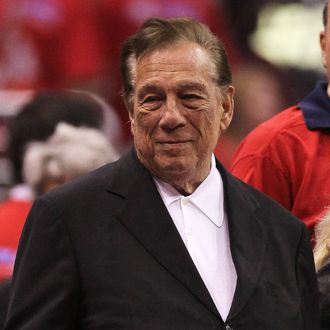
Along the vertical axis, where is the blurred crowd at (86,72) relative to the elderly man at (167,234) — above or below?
below

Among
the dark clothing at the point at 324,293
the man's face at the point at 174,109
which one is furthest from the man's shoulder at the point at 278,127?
the man's face at the point at 174,109

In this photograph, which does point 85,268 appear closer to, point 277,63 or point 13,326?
point 13,326

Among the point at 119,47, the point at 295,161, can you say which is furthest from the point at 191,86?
the point at 119,47

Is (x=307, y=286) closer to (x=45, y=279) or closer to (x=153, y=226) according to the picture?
(x=153, y=226)

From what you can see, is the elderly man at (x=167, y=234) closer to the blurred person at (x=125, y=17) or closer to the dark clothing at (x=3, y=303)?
the dark clothing at (x=3, y=303)

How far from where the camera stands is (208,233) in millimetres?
2619

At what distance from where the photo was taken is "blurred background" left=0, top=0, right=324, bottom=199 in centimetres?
536

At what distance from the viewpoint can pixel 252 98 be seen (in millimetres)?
5727

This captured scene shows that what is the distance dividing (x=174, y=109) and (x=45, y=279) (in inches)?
17.8

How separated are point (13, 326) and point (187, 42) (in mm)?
708

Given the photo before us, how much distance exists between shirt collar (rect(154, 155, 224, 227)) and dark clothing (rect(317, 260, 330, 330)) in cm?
39

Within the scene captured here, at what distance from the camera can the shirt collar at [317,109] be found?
331 cm

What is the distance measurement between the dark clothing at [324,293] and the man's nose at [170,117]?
65cm

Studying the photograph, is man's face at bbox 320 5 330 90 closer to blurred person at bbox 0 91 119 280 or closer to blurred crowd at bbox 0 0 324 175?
blurred person at bbox 0 91 119 280
